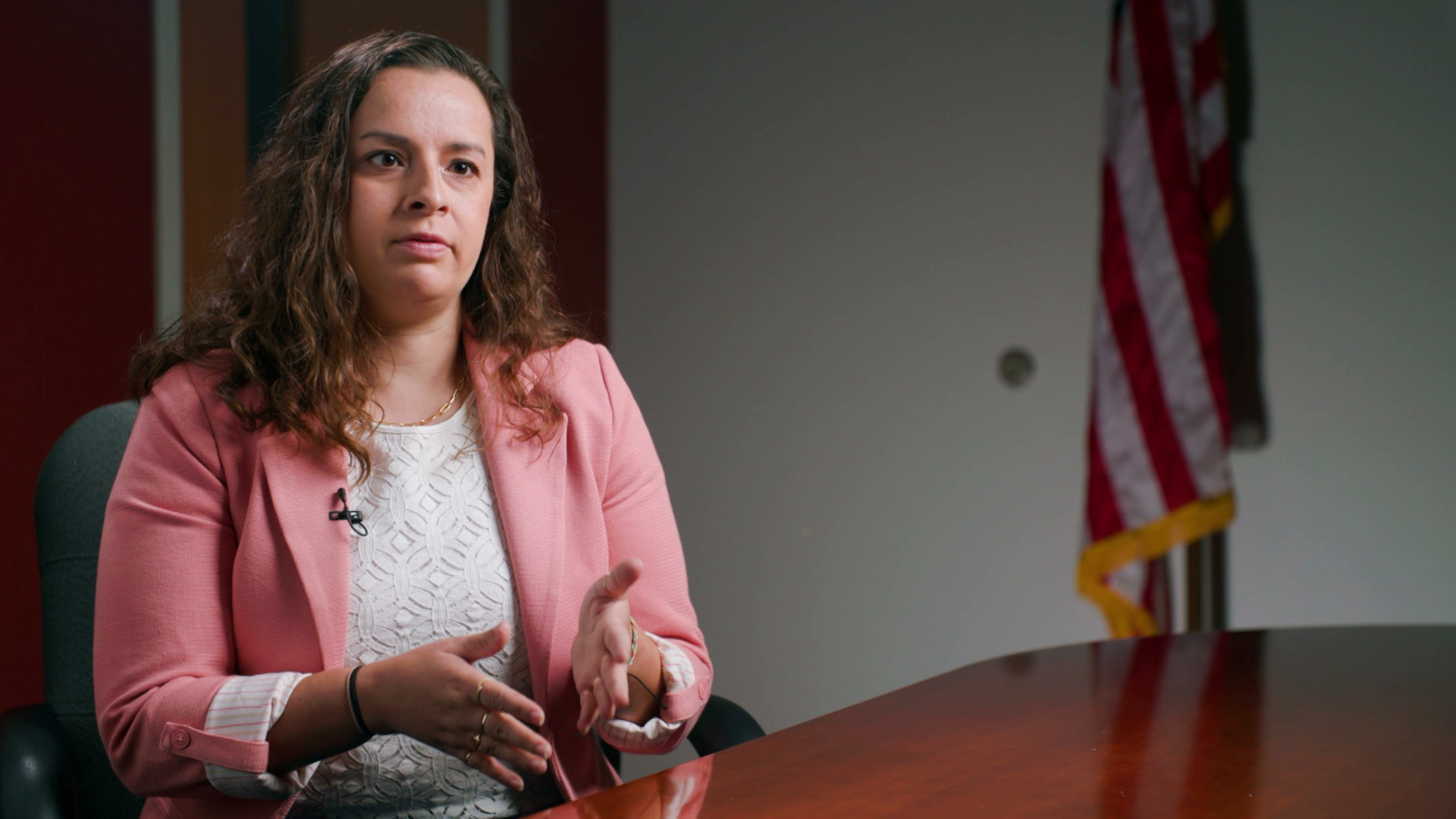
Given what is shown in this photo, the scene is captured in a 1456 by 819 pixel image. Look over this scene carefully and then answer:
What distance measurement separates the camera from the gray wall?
8.45 feet

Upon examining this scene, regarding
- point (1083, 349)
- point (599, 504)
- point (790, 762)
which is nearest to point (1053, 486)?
point (1083, 349)

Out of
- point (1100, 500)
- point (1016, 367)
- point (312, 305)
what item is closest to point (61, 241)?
point (312, 305)

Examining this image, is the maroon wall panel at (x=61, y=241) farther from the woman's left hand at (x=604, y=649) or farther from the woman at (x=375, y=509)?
the woman's left hand at (x=604, y=649)

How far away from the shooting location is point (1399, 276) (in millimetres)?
2562

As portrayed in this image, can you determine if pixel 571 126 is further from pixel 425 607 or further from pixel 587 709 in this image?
pixel 587 709

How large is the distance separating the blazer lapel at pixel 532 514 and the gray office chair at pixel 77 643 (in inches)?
10.6

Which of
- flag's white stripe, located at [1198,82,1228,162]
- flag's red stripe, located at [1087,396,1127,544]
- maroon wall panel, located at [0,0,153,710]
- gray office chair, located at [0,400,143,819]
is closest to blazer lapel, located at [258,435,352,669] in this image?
gray office chair, located at [0,400,143,819]

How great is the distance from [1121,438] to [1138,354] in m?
0.20

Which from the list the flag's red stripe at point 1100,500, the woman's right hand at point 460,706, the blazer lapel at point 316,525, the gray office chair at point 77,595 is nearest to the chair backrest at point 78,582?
the gray office chair at point 77,595

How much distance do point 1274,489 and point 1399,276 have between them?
0.55 meters

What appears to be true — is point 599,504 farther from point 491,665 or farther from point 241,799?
point 241,799

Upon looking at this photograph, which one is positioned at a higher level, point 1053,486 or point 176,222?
point 176,222

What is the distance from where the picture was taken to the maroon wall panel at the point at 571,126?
321 cm

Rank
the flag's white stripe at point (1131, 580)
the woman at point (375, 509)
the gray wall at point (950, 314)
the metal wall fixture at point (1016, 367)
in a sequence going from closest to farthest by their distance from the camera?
the woman at point (375, 509) < the gray wall at point (950, 314) < the flag's white stripe at point (1131, 580) < the metal wall fixture at point (1016, 367)
